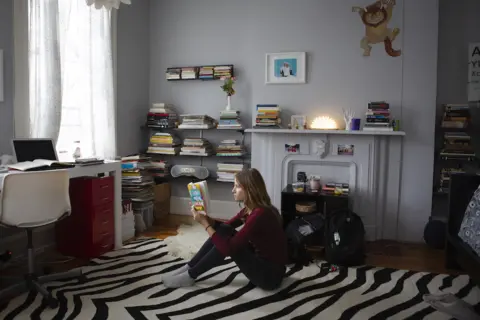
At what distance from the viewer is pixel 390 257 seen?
325 cm

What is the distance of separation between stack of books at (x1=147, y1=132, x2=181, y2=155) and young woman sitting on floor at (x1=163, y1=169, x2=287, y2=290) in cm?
201

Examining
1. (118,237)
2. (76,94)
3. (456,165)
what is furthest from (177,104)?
(456,165)

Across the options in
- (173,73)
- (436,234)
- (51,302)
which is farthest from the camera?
(173,73)

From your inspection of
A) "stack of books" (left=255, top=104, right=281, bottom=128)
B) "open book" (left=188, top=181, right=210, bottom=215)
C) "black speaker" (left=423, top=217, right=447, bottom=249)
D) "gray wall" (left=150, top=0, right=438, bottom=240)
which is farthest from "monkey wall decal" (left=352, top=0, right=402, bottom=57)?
"open book" (left=188, top=181, right=210, bottom=215)

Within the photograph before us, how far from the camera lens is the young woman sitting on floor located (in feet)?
7.72

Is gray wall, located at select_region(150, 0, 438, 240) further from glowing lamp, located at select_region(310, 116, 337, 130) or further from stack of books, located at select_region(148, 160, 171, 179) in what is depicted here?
stack of books, located at select_region(148, 160, 171, 179)

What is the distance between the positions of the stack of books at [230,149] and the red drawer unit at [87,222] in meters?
1.40

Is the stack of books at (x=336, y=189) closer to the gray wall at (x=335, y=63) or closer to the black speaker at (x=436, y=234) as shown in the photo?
the gray wall at (x=335, y=63)

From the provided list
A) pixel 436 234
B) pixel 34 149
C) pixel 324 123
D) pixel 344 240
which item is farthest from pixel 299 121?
pixel 34 149

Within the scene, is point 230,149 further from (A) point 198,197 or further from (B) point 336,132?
(A) point 198,197

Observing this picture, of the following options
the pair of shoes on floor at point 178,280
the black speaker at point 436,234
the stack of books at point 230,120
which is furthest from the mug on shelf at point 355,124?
the pair of shoes on floor at point 178,280

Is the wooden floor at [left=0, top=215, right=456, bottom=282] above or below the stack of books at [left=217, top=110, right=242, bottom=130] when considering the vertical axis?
below

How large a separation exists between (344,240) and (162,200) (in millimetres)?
2152

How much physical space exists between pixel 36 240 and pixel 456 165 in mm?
3855
